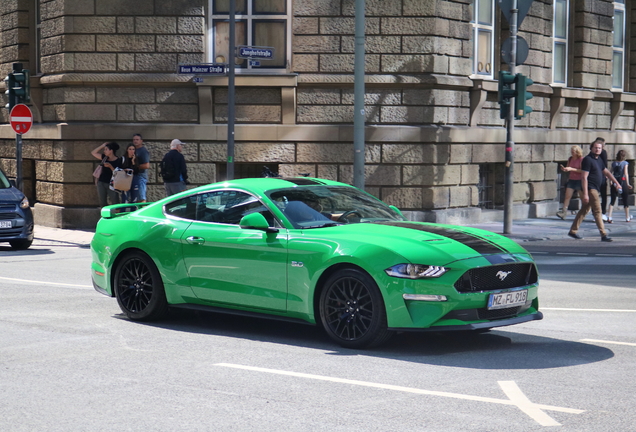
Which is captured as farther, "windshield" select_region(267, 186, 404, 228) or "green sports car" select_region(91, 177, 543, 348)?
"windshield" select_region(267, 186, 404, 228)

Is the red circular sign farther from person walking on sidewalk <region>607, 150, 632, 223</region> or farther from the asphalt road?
person walking on sidewalk <region>607, 150, 632, 223</region>

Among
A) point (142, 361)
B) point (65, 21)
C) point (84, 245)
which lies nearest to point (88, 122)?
point (65, 21)

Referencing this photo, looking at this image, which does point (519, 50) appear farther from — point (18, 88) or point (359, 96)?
point (18, 88)

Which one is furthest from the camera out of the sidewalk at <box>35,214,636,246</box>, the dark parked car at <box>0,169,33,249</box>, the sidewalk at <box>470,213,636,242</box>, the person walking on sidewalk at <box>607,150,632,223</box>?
the person walking on sidewalk at <box>607,150,632,223</box>

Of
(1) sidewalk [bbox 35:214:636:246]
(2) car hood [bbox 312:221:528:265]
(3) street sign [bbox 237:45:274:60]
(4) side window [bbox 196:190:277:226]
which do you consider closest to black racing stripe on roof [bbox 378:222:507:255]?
(2) car hood [bbox 312:221:528:265]

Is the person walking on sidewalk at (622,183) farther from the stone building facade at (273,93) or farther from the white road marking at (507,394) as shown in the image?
the white road marking at (507,394)

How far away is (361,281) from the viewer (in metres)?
7.38

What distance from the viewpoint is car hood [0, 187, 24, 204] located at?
53.3 ft

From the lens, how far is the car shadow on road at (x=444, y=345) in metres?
7.20

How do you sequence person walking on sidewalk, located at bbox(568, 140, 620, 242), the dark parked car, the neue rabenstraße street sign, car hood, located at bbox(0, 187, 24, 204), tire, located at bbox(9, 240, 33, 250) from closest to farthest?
the dark parked car, car hood, located at bbox(0, 187, 24, 204), tire, located at bbox(9, 240, 33, 250), person walking on sidewalk, located at bbox(568, 140, 620, 242), the neue rabenstraße street sign

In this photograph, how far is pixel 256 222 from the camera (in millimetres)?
7898

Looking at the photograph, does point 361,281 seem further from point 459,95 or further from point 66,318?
point 459,95

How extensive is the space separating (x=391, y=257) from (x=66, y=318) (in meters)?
3.48

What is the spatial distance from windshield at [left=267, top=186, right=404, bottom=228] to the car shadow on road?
97cm
